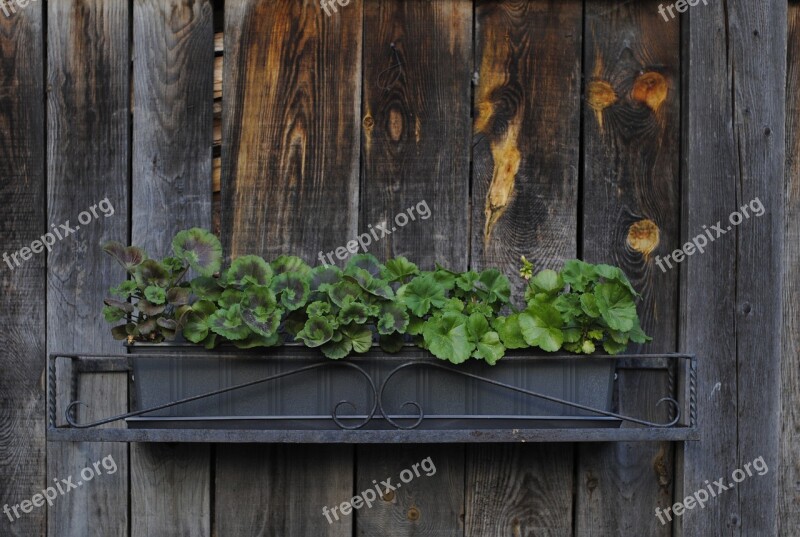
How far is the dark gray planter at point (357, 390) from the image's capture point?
1.66m

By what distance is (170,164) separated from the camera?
186cm

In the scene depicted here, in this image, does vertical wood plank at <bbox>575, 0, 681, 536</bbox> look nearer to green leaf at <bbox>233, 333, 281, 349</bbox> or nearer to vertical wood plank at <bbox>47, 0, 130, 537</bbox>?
green leaf at <bbox>233, 333, 281, 349</bbox>

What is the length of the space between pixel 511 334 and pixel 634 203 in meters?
0.51

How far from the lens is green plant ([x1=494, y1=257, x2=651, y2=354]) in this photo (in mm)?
1654

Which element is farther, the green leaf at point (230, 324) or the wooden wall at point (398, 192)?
the wooden wall at point (398, 192)

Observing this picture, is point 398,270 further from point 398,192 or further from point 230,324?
point 230,324

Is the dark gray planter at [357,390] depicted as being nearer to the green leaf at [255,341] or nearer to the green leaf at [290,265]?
the green leaf at [255,341]

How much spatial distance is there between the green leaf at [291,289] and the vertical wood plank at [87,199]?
1.46ft

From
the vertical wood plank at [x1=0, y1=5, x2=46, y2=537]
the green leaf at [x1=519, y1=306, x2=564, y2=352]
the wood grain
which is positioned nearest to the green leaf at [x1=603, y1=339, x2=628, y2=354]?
the green leaf at [x1=519, y1=306, x2=564, y2=352]

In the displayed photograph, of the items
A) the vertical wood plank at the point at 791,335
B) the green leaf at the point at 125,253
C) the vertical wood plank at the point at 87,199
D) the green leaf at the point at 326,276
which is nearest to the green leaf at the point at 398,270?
the green leaf at the point at 326,276

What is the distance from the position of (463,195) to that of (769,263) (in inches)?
29.2

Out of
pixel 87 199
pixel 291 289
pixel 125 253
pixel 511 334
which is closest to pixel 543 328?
pixel 511 334

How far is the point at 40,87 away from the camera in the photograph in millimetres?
1861

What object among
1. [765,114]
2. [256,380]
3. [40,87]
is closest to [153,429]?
[256,380]
